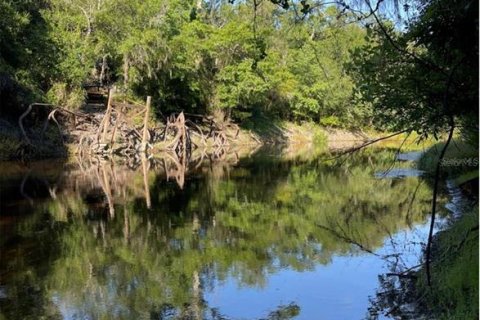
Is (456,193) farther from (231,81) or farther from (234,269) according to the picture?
(231,81)

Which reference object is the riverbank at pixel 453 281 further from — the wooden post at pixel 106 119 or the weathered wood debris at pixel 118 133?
the wooden post at pixel 106 119

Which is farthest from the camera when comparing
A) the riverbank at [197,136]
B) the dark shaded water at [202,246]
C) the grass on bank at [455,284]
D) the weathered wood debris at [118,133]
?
the weathered wood debris at [118,133]

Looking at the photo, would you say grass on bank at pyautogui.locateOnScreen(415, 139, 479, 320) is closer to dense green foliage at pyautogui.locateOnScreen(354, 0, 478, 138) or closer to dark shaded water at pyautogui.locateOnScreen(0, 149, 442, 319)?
dark shaded water at pyautogui.locateOnScreen(0, 149, 442, 319)

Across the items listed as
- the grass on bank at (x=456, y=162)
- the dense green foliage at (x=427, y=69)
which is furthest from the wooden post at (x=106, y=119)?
the dense green foliage at (x=427, y=69)

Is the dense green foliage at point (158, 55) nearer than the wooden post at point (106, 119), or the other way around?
the wooden post at point (106, 119)

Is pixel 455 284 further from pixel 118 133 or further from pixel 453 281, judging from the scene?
pixel 118 133

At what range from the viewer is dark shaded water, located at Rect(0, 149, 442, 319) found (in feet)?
25.3

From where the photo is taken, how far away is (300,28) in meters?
4.74

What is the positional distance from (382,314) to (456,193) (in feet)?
27.2

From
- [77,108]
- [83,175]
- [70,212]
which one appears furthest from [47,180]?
[77,108]

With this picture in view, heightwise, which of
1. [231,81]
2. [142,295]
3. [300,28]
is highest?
[231,81]

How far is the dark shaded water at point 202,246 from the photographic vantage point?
770cm

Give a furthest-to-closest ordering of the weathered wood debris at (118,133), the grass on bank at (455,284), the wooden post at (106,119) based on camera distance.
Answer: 1. the weathered wood debris at (118,133)
2. the wooden post at (106,119)
3. the grass on bank at (455,284)

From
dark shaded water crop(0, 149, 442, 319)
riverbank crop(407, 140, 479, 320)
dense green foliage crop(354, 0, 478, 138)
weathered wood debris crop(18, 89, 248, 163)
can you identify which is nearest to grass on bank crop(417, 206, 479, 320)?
riverbank crop(407, 140, 479, 320)
